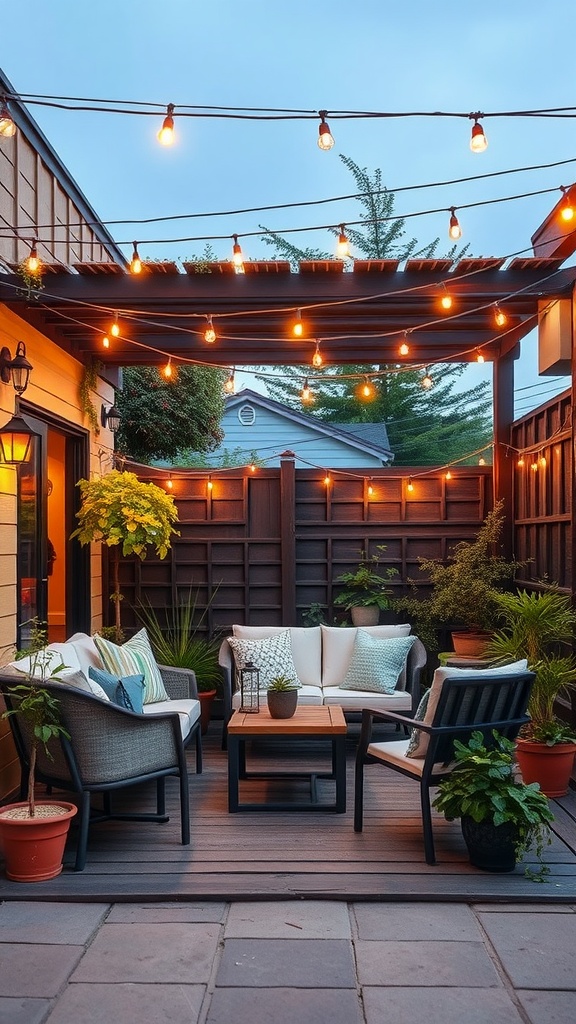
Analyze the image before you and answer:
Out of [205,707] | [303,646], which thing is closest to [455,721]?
[303,646]

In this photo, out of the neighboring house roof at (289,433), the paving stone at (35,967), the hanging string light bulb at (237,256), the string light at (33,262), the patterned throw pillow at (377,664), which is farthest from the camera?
the neighboring house roof at (289,433)

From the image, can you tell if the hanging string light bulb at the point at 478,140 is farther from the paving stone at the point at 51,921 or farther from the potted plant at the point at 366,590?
the potted plant at the point at 366,590

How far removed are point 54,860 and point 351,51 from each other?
17.4ft

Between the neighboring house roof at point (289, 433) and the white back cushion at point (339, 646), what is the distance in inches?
325

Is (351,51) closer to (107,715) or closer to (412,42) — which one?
(412,42)

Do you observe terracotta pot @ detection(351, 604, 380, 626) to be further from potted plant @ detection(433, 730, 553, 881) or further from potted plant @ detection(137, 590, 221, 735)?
potted plant @ detection(433, 730, 553, 881)

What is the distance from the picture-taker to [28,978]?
279cm

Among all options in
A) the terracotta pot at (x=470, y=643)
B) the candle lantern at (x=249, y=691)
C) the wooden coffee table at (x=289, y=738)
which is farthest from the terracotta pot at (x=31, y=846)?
the terracotta pot at (x=470, y=643)

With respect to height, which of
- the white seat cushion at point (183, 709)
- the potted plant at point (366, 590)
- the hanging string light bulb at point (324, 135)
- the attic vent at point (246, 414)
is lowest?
the white seat cushion at point (183, 709)

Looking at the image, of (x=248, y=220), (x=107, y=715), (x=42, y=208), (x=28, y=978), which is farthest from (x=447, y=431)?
(x=28, y=978)

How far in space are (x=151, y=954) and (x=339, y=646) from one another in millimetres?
3524

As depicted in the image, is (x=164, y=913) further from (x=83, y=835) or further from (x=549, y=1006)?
(x=549, y=1006)

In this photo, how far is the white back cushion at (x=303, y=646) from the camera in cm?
624

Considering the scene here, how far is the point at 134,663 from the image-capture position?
17.2ft
